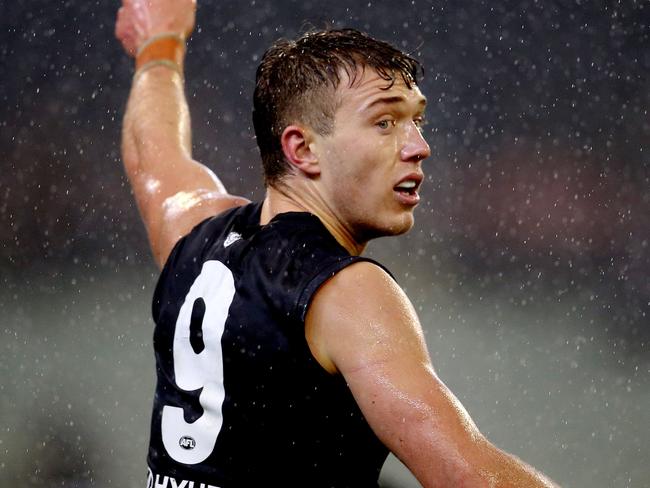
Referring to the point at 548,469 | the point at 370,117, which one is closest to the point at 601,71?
the point at 548,469

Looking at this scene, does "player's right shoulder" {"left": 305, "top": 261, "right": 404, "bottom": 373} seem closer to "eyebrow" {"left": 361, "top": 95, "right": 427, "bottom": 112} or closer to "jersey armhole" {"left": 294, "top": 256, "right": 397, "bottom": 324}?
"jersey armhole" {"left": 294, "top": 256, "right": 397, "bottom": 324}

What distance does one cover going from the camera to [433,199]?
5410 mm

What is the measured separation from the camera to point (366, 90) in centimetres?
183

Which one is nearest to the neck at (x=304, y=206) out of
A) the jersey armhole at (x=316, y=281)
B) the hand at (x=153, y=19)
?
the jersey armhole at (x=316, y=281)

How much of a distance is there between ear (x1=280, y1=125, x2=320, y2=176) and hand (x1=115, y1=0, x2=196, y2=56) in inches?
39.1

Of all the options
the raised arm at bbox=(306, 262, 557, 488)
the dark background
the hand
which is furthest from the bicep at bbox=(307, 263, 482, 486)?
the dark background

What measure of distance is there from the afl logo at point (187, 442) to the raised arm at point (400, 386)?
0.37 m

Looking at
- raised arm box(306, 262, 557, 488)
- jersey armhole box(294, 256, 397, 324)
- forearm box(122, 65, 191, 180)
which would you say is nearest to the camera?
raised arm box(306, 262, 557, 488)

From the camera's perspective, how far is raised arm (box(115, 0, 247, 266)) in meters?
2.26

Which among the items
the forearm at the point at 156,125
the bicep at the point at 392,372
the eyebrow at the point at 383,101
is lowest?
the bicep at the point at 392,372

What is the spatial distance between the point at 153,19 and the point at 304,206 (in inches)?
43.9

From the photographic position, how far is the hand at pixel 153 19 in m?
2.73

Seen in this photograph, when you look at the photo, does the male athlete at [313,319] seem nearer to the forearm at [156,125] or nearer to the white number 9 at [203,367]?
the white number 9 at [203,367]

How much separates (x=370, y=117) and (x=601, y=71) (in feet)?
13.5
